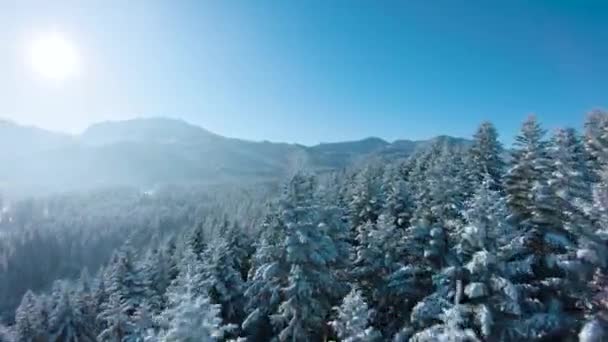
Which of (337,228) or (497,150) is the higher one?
(497,150)

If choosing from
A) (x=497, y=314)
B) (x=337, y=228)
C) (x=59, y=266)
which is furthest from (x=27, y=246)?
(x=497, y=314)

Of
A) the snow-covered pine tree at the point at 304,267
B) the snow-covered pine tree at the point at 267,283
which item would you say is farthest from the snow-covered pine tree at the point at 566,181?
the snow-covered pine tree at the point at 267,283

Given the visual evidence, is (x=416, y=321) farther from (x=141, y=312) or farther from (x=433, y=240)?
(x=141, y=312)

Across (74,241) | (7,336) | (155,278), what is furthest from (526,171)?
(74,241)

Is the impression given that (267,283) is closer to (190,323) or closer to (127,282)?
(190,323)

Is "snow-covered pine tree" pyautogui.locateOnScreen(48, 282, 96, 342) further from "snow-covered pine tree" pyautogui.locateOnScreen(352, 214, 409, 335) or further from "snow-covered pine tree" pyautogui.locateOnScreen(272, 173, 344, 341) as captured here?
"snow-covered pine tree" pyautogui.locateOnScreen(352, 214, 409, 335)

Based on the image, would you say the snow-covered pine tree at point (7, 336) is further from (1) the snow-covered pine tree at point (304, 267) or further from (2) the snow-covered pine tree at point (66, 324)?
(1) the snow-covered pine tree at point (304, 267)
